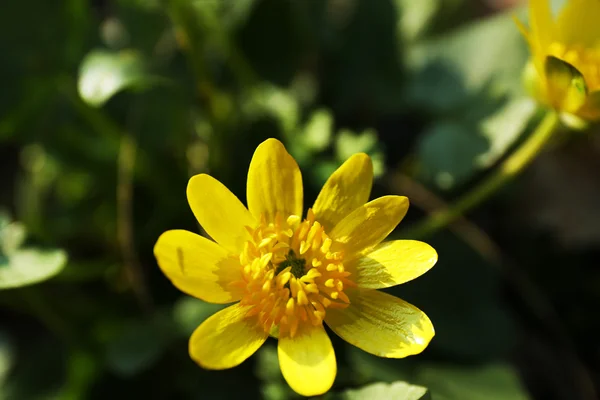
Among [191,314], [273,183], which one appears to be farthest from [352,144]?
[191,314]

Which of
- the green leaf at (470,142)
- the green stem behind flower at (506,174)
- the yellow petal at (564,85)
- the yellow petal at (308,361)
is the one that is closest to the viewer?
the yellow petal at (308,361)

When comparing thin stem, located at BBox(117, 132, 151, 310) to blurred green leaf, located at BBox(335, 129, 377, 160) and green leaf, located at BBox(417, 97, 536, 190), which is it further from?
green leaf, located at BBox(417, 97, 536, 190)

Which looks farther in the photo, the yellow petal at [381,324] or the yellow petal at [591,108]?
the yellow petal at [591,108]

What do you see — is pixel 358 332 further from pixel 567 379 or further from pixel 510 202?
pixel 510 202

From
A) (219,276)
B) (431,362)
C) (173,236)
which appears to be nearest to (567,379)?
(431,362)

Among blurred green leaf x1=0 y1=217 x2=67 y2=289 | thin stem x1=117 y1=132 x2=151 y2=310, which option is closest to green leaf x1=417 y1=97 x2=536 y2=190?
thin stem x1=117 y1=132 x2=151 y2=310

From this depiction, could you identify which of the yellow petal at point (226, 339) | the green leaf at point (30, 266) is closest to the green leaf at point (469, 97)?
the yellow petal at point (226, 339)

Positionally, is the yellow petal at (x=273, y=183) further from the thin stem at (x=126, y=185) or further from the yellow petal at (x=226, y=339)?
the thin stem at (x=126, y=185)
